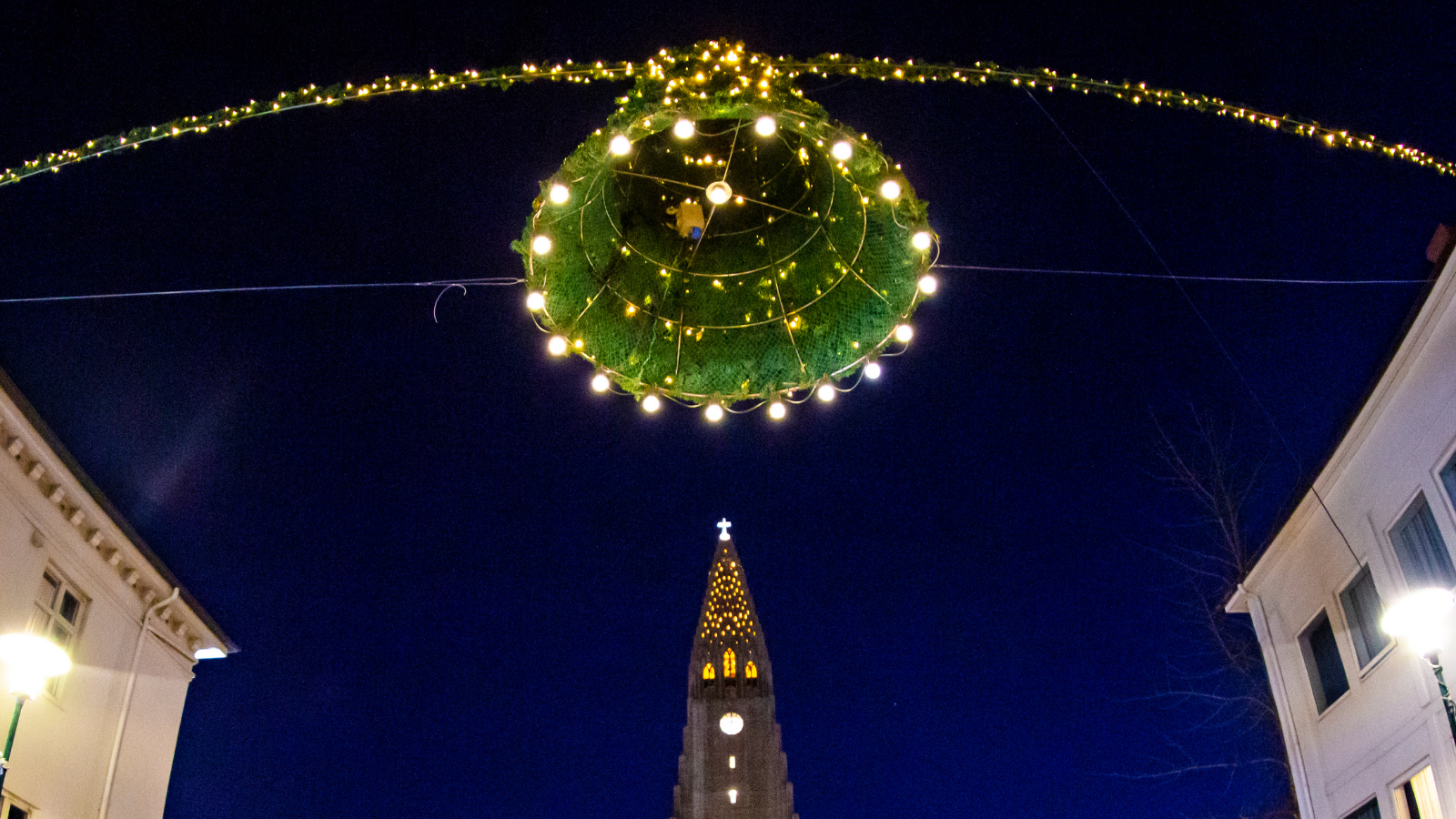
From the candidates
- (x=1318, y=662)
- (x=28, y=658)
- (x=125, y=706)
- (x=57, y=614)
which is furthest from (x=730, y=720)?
(x=28, y=658)

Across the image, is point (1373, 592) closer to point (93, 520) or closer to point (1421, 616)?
point (1421, 616)

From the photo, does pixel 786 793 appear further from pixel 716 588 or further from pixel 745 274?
pixel 745 274

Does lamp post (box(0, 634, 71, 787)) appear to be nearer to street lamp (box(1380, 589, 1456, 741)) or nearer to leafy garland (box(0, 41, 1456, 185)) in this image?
leafy garland (box(0, 41, 1456, 185))

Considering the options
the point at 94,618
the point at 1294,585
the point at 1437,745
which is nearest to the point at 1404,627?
the point at 1437,745

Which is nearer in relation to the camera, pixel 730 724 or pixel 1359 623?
pixel 1359 623

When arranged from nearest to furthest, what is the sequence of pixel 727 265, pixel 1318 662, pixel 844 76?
pixel 727 265 → pixel 844 76 → pixel 1318 662

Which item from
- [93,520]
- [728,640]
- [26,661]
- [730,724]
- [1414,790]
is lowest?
[1414,790]

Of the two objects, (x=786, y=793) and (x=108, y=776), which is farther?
(x=786, y=793)

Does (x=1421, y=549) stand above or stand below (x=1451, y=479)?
below
